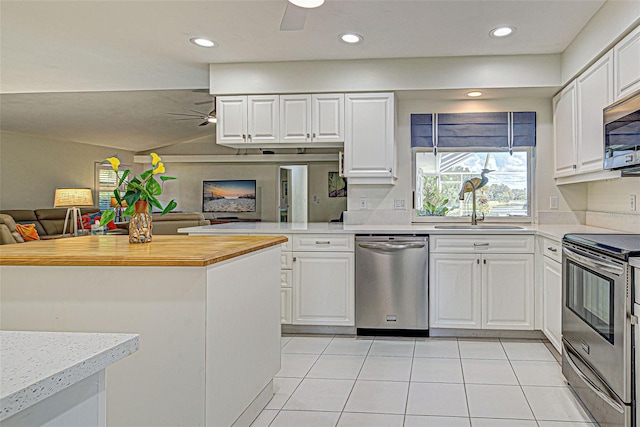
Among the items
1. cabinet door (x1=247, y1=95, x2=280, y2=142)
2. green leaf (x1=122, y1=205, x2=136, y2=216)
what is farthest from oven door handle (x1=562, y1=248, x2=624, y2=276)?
cabinet door (x1=247, y1=95, x2=280, y2=142)

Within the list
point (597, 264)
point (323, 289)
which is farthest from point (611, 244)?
point (323, 289)

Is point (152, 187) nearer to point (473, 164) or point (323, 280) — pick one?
point (323, 280)

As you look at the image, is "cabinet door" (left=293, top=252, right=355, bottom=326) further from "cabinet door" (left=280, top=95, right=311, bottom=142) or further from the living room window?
the living room window

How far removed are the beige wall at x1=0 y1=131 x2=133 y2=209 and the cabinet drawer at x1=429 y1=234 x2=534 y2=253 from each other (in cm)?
729

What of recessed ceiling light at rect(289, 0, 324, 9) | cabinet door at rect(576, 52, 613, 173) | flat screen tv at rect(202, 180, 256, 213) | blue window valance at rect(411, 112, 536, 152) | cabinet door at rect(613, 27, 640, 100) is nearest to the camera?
recessed ceiling light at rect(289, 0, 324, 9)

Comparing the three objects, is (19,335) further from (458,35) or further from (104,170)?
(104,170)

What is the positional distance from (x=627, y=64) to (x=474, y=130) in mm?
1773

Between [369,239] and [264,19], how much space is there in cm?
183

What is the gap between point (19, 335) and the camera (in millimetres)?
799

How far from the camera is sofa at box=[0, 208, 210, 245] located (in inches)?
262

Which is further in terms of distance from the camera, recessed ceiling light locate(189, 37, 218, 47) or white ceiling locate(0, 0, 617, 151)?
recessed ceiling light locate(189, 37, 218, 47)

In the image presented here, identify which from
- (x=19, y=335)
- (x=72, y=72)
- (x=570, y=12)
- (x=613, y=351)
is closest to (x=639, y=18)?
(x=570, y=12)

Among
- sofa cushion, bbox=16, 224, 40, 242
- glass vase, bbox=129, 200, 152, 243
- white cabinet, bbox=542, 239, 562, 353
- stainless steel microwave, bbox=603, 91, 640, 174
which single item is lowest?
white cabinet, bbox=542, 239, 562, 353

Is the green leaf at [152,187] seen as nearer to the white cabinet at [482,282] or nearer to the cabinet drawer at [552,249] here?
the white cabinet at [482,282]
